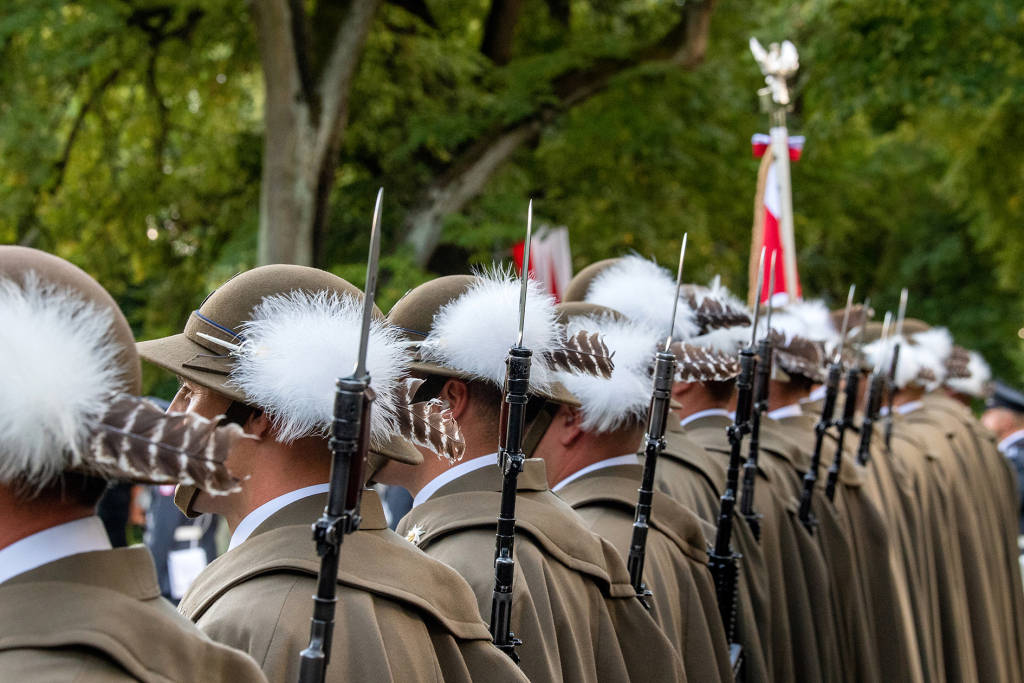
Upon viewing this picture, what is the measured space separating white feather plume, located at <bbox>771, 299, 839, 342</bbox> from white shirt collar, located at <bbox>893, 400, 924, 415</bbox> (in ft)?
7.97

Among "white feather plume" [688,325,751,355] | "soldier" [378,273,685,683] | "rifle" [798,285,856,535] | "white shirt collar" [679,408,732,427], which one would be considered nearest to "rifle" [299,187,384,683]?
"soldier" [378,273,685,683]

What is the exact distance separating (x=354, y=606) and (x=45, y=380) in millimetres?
716

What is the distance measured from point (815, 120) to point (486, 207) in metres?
3.69

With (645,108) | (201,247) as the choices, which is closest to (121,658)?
(201,247)

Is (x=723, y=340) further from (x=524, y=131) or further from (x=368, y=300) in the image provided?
(x=524, y=131)

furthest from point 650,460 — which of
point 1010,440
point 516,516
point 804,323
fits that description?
point 1010,440

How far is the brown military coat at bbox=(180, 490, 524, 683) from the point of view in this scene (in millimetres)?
1821

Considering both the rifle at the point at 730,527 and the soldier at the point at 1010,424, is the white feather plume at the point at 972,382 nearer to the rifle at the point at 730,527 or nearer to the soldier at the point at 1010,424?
the soldier at the point at 1010,424

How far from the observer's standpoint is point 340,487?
5.66 feet

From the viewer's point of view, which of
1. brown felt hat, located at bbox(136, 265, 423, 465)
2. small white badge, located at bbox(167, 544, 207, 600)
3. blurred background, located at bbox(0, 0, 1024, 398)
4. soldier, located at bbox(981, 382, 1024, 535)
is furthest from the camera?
soldier, located at bbox(981, 382, 1024, 535)

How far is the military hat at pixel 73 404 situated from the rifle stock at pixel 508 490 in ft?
3.18

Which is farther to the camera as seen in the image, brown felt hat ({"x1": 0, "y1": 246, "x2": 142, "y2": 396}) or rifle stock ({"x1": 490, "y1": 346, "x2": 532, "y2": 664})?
rifle stock ({"x1": 490, "y1": 346, "x2": 532, "y2": 664})

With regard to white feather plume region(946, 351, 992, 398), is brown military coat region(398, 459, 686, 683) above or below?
below

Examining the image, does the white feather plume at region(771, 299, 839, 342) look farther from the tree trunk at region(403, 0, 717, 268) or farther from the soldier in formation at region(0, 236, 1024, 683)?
the tree trunk at region(403, 0, 717, 268)
